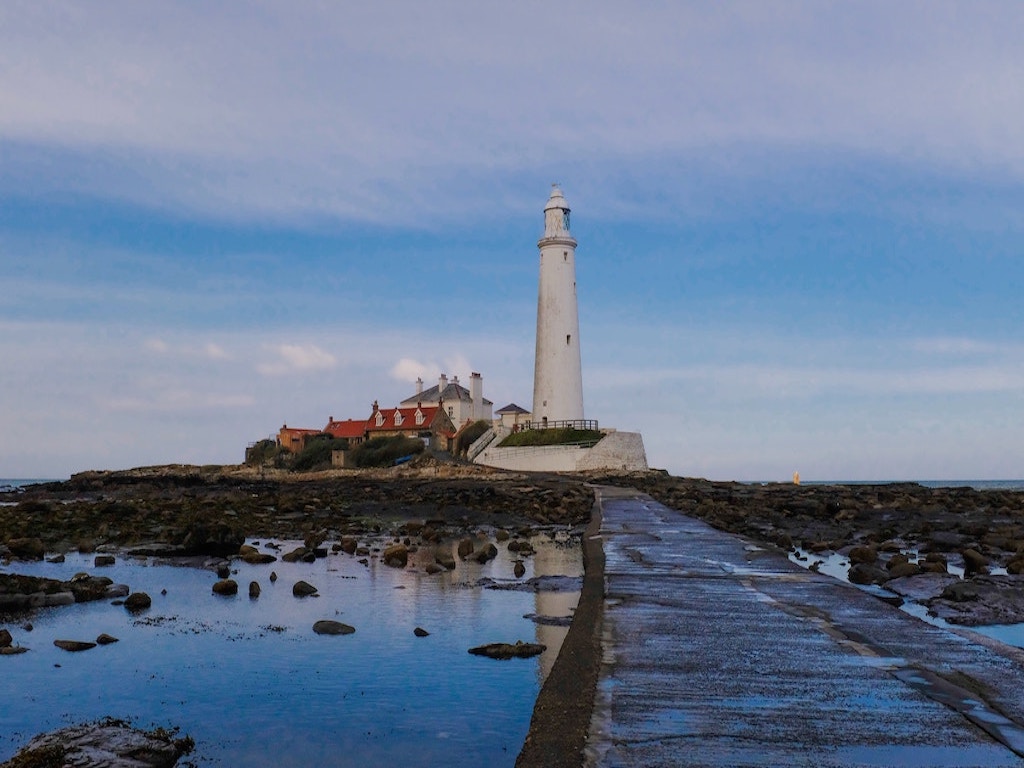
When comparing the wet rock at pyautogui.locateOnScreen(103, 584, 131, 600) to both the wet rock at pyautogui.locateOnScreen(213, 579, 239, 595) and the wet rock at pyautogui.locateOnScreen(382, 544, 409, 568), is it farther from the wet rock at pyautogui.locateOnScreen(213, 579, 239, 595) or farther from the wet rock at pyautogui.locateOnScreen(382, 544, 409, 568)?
the wet rock at pyautogui.locateOnScreen(382, 544, 409, 568)

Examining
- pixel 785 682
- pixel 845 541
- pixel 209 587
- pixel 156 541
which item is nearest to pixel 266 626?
pixel 209 587

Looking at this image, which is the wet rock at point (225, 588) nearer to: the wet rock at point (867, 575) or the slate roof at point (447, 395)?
the wet rock at point (867, 575)

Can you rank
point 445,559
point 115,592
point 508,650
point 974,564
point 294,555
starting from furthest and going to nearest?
point 294,555
point 445,559
point 974,564
point 115,592
point 508,650

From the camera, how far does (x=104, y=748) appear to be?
17.6ft

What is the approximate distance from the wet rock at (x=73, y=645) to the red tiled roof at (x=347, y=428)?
196 feet

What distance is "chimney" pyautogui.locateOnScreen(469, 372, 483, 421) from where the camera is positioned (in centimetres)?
6525

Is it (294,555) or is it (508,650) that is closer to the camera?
(508,650)

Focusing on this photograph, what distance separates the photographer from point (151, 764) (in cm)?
534

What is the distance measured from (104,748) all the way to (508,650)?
374 centimetres

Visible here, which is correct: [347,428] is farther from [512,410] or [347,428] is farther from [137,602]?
[137,602]

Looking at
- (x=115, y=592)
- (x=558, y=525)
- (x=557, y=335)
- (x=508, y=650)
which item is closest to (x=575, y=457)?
(x=557, y=335)

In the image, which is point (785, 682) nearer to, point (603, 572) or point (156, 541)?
point (603, 572)

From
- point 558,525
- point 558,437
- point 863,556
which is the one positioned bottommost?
point 863,556

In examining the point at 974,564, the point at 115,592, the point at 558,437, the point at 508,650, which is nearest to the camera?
the point at 508,650
